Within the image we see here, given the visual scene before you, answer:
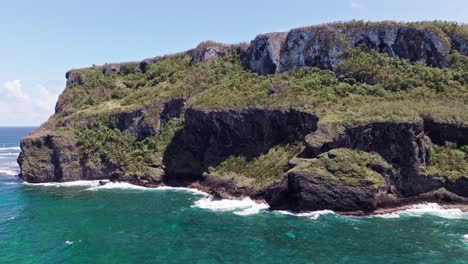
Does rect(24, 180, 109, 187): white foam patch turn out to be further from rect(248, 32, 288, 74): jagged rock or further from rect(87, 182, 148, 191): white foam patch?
rect(248, 32, 288, 74): jagged rock

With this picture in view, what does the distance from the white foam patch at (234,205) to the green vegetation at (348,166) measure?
10.00 meters

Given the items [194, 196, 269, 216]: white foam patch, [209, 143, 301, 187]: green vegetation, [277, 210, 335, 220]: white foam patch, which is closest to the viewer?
[277, 210, 335, 220]: white foam patch

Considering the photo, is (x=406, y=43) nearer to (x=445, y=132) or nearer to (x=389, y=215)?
(x=445, y=132)

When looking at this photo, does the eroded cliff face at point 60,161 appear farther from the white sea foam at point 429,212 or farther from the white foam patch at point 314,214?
the white sea foam at point 429,212

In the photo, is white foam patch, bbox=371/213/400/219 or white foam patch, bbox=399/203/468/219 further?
white foam patch, bbox=371/213/400/219

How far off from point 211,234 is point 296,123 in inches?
1363

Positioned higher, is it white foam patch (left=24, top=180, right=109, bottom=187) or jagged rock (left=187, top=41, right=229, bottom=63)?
jagged rock (left=187, top=41, right=229, bottom=63)

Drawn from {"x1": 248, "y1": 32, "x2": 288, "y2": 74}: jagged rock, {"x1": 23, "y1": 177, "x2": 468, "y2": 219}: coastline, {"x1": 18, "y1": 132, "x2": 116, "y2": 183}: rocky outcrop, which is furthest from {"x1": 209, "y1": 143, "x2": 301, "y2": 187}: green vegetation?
{"x1": 248, "y1": 32, "x2": 288, "y2": 74}: jagged rock

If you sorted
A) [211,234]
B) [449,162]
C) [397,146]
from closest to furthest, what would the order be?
1. [211,234]
2. [449,162]
3. [397,146]

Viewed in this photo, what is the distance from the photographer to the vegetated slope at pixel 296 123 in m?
69.3

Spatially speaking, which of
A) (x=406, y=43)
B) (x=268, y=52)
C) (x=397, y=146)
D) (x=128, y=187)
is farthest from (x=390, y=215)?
(x=268, y=52)

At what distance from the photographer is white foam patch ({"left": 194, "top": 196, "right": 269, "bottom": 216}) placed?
227 ft

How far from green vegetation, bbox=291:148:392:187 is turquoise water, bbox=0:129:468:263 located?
6536mm

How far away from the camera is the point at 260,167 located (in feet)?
267
